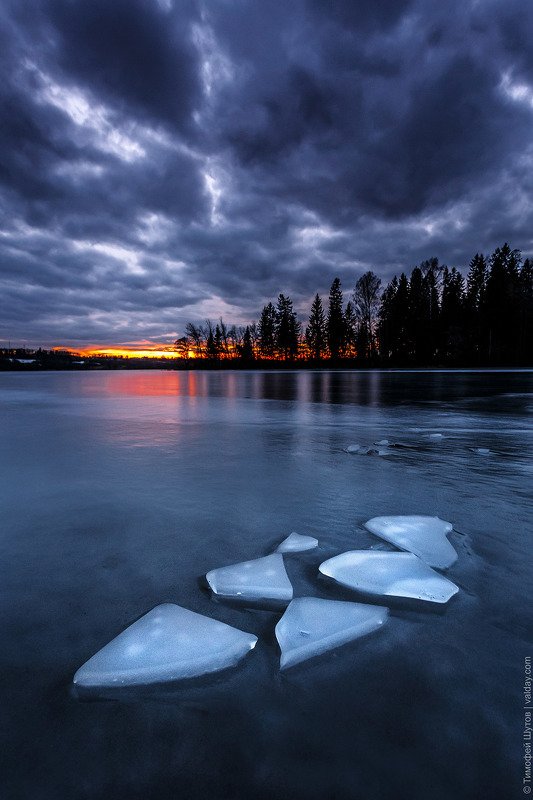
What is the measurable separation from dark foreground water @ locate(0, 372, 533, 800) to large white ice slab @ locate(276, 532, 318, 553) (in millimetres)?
76

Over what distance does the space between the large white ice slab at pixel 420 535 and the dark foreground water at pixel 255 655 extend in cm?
8

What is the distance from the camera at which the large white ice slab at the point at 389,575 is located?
5.04ft

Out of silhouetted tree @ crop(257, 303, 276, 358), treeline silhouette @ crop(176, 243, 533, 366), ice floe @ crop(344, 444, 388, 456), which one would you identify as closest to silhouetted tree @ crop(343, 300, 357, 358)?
treeline silhouette @ crop(176, 243, 533, 366)

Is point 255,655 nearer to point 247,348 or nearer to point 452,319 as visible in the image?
point 452,319

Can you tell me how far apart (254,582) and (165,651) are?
0.47m

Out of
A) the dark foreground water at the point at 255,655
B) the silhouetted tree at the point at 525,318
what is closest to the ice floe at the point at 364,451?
the dark foreground water at the point at 255,655

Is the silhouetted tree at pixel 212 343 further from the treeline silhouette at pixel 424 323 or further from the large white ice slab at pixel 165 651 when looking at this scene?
the large white ice slab at pixel 165 651

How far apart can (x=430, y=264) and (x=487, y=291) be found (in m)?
9.04

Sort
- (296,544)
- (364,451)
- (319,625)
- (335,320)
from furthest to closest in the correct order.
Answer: (335,320), (364,451), (296,544), (319,625)

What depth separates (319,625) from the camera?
4.33ft

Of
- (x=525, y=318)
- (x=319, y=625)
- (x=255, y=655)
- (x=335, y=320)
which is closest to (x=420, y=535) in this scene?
(x=319, y=625)

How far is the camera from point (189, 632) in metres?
1.28

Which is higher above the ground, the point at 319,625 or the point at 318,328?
the point at 318,328


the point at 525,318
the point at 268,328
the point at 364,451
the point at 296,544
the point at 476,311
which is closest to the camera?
the point at 296,544
